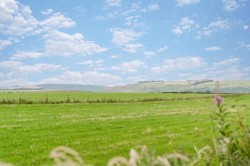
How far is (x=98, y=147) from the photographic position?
1797cm

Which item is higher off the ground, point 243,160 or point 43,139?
point 243,160

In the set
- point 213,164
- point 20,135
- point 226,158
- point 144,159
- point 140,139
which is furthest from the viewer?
point 20,135

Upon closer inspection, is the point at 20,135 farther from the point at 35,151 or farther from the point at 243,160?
the point at 243,160

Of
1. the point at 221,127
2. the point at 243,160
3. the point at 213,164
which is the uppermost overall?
the point at 221,127

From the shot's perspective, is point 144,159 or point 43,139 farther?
point 43,139

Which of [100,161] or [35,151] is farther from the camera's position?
[35,151]

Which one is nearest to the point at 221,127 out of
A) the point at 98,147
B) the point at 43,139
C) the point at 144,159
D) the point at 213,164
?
the point at 144,159

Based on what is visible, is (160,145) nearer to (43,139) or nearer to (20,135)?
(43,139)

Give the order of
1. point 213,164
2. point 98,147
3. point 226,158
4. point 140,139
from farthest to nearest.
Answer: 1. point 140,139
2. point 98,147
3. point 213,164
4. point 226,158

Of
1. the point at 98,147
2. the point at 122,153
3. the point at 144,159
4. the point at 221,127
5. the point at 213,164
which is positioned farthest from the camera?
the point at 98,147

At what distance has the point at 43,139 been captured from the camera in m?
21.3

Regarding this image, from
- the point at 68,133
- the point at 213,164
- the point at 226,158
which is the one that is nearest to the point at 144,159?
the point at 226,158

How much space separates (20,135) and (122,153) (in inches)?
345

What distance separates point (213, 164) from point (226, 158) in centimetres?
868
